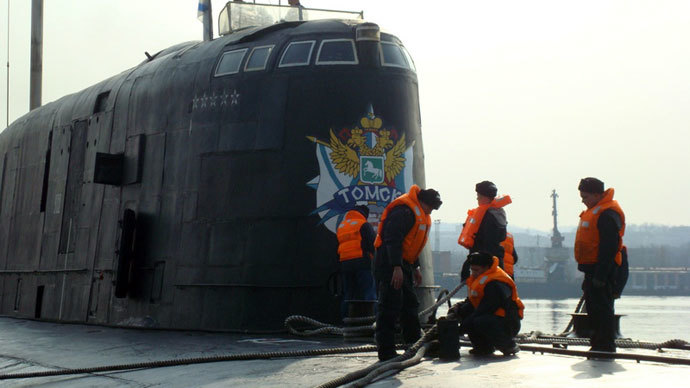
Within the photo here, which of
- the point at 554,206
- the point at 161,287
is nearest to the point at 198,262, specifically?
the point at 161,287

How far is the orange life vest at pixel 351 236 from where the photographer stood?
11.4 metres

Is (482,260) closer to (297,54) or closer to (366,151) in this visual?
(366,151)

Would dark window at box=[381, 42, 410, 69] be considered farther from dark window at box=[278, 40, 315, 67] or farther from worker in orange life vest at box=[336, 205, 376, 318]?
worker in orange life vest at box=[336, 205, 376, 318]

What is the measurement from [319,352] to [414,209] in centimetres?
183

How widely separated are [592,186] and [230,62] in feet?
19.2

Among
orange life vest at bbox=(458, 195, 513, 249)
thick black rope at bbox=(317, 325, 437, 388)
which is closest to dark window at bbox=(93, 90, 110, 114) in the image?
orange life vest at bbox=(458, 195, 513, 249)

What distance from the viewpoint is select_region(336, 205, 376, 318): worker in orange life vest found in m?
11.4

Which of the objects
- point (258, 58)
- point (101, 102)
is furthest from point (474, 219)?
point (101, 102)

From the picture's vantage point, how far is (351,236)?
37.5 feet

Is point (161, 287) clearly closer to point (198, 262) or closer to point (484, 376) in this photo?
point (198, 262)

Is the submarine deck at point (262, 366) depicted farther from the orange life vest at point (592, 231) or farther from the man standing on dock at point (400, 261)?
the orange life vest at point (592, 231)

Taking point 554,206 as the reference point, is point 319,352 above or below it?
below

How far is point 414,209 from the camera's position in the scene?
932 centimetres

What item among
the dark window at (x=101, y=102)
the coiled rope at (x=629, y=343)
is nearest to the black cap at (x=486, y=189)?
the coiled rope at (x=629, y=343)
